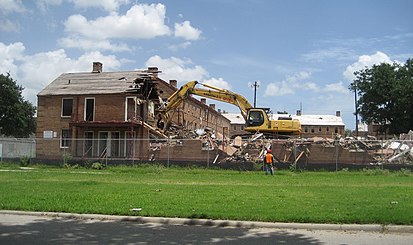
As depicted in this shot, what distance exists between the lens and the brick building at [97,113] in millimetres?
37188

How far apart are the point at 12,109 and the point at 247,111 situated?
44.7m

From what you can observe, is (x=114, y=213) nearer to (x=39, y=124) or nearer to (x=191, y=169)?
(x=191, y=169)

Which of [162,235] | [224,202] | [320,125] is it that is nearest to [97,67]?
[224,202]

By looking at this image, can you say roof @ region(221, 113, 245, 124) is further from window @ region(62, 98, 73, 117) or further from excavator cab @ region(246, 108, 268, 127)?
excavator cab @ region(246, 108, 268, 127)

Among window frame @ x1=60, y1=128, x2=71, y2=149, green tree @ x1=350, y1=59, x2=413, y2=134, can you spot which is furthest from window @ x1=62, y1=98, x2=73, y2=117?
green tree @ x1=350, y1=59, x2=413, y2=134

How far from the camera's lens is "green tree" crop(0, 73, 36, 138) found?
67500 millimetres

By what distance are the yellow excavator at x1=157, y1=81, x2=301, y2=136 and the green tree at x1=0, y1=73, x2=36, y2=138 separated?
38.1 m

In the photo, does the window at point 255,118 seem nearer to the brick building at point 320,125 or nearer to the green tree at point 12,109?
the green tree at point 12,109

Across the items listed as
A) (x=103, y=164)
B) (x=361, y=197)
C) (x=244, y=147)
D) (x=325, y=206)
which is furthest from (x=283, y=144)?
(x=325, y=206)

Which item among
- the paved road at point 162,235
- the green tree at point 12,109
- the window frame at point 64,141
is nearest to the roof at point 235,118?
the green tree at point 12,109

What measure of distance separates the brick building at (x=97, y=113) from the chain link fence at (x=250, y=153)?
138cm

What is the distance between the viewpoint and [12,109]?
221ft

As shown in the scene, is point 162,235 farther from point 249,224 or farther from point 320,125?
point 320,125

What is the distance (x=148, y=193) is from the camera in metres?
14.4
